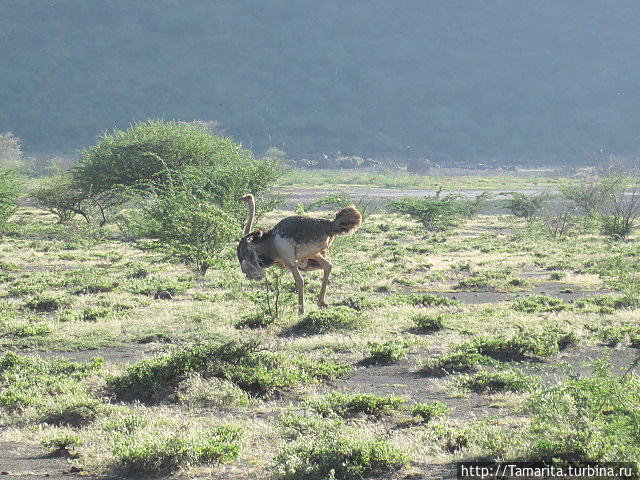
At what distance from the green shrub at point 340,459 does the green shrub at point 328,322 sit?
6186 millimetres

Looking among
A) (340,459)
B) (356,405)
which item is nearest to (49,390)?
(356,405)

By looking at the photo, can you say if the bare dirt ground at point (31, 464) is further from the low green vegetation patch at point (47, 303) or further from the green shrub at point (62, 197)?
the green shrub at point (62, 197)

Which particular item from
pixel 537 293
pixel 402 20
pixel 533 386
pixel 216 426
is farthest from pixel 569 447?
pixel 402 20

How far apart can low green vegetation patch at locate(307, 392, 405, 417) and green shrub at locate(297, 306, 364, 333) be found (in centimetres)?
430

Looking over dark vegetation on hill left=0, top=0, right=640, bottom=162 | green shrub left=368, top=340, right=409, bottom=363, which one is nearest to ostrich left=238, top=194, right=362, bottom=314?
green shrub left=368, top=340, right=409, bottom=363

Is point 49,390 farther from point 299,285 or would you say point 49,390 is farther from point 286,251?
point 299,285

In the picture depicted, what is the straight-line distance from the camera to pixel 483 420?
28.2 ft

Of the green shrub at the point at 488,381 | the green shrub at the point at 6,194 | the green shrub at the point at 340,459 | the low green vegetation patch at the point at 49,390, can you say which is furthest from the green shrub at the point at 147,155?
the green shrub at the point at 340,459

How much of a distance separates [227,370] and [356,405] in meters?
1.81

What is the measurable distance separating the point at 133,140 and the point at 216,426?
2749 cm

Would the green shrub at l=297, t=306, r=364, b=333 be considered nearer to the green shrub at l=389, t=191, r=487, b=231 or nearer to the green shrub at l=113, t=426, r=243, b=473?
the green shrub at l=113, t=426, r=243, b=473

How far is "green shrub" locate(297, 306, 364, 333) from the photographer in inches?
533

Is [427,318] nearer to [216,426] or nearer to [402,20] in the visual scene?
[216,426]

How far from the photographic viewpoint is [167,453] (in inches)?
286
